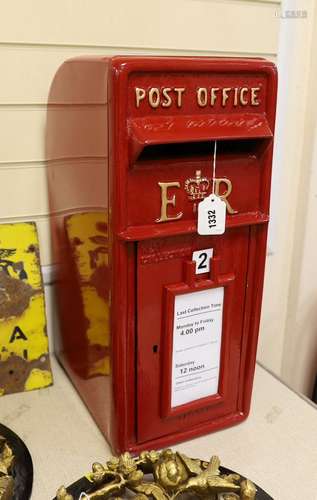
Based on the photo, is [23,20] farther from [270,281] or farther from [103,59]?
[270,281]

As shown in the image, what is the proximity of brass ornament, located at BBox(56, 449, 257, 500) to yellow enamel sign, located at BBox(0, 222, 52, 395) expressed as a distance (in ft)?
1.12

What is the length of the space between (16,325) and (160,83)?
551 millimetres

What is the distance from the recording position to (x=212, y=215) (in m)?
0.82

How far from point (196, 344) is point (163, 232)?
23 centimetres

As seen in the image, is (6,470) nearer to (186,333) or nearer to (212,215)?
(186,333)

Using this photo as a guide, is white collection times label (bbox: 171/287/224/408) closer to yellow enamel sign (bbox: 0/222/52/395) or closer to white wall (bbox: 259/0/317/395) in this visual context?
yellow enamel sign (bbox: 0/222/52/395)

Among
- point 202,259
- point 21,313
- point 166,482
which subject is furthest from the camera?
point 21,313

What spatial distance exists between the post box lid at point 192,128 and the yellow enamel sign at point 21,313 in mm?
406

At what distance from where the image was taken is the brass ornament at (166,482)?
0.75 m

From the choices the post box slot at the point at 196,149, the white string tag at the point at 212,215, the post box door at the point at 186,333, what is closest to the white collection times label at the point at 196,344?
the post box door at the point at 186,333

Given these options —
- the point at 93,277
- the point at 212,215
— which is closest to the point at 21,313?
the point at 93,277

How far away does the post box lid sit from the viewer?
0.73 meters

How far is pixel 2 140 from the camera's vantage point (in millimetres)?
1061

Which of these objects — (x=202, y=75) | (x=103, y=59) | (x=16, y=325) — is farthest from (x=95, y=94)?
(x=16, y=325)
